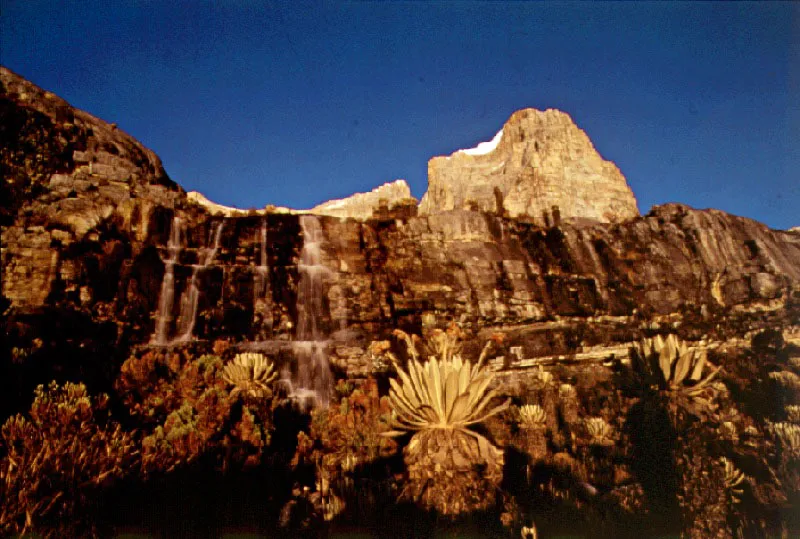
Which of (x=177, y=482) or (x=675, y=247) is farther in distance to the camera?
(x=675, y=247)

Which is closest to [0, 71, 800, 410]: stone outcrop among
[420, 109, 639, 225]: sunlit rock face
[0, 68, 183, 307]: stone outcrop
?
[0, 68, 183, 307]: stone outcrop

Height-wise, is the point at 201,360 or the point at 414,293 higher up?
the point at 414,293

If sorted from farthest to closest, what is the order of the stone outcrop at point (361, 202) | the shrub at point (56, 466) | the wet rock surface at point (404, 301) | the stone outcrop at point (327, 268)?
the stone outcrop at point (361, 202), the stone outcrop at point (327, 268), the wet rock surface at point (404, 301), the shrub at point (56, 466)

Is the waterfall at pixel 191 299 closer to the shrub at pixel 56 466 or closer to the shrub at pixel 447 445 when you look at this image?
the shrub at pixel 56 466

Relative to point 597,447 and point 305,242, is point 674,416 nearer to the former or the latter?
point 597,447

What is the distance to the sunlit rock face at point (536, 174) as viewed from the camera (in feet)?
225

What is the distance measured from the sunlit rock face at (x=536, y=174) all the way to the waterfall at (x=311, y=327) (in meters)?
55.8

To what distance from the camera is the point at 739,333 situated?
13.4 m

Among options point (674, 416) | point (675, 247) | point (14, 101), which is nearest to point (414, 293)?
point (674, 416)

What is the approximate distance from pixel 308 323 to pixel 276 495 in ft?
17.2

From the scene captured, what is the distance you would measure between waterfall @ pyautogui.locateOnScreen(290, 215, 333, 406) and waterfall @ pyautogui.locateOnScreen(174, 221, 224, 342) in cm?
226

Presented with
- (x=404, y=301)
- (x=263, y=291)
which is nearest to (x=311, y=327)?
(x=263, y=291)

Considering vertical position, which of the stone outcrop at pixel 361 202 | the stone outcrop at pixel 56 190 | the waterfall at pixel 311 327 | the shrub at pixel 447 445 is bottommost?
the shrub at pixel 447 445

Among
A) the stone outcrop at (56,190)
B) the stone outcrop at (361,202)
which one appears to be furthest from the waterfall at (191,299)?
the stone outcrop at (361,202)
